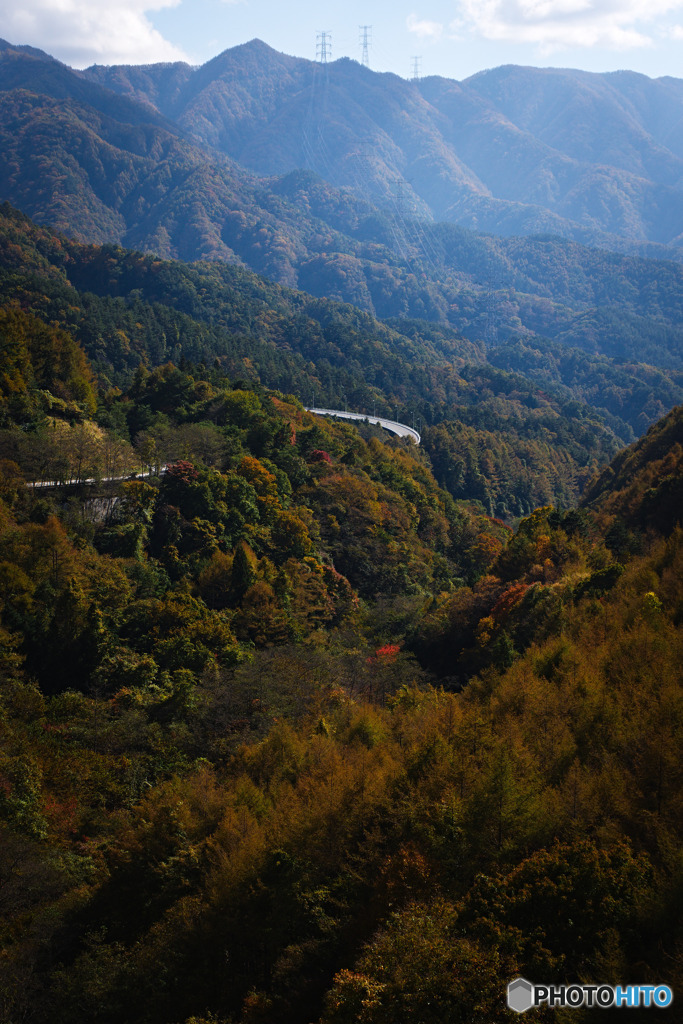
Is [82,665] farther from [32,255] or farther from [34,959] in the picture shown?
[32,255]

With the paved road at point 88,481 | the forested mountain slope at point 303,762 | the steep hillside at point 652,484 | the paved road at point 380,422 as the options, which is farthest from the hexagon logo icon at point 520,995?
the paved road at point 380,422

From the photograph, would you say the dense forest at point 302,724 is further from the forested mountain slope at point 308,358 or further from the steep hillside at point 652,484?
the forested mountain slope at point 308,358

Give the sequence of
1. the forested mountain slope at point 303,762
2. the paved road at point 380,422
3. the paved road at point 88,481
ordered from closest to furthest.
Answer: the forested mountain slope at point 303,762
the paved road at point 88,481
the paved road at point 380,422

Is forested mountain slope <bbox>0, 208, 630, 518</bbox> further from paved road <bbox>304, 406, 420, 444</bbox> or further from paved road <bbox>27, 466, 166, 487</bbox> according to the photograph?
paved road <bbox>27, 466, 166, 487</bbox>

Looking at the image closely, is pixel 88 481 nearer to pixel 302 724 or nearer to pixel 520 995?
pixel 302 724


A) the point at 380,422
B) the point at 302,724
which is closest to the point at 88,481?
the point at 302,724

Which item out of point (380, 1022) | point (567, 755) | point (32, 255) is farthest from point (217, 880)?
point (32, 255)
